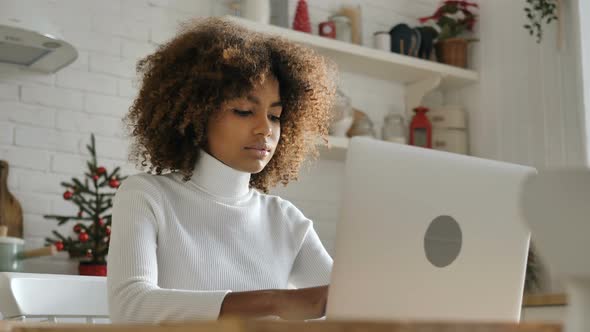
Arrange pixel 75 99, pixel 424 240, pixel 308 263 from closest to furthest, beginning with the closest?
pixel 424 240 < pixel 308 263 < pixel 75 99

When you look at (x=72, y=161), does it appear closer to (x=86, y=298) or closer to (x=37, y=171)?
(x=37, y=171)

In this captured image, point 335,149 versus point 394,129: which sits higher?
point 394,129

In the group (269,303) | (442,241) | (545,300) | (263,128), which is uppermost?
(263,128)

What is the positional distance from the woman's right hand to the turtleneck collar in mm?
517

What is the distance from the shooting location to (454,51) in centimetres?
402

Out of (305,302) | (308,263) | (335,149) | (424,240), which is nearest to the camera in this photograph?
(424,240)

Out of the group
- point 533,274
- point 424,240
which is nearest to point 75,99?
point 533,274

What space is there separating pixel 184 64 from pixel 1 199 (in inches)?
53.0

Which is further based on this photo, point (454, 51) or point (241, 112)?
point (454, 51)

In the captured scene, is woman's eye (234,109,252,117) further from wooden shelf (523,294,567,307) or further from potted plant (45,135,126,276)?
wooden shelf (523,294,567,307)

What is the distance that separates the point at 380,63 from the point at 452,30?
17.7 inches

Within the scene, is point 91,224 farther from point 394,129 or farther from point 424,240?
point 424,240

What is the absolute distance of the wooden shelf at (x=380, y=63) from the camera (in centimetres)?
356

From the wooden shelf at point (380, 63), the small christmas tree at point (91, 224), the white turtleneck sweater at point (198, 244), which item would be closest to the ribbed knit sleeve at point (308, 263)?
the white turtleneck sweater at point (198, 244)
